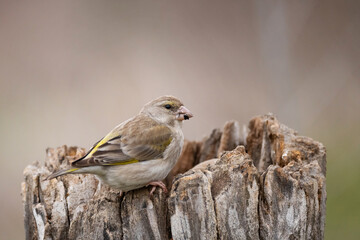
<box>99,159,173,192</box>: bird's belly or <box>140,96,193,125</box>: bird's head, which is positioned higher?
<box>140,96,193,125</box>: bird's head

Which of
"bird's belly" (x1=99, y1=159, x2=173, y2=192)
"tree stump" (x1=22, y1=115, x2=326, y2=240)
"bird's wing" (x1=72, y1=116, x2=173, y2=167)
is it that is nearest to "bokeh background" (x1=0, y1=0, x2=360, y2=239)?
"tree stump" (x1=22, y1=115, x2=326, y2=240)

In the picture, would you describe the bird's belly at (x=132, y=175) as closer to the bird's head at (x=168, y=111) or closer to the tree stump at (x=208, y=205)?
the tree stump at (x=208, y=205)

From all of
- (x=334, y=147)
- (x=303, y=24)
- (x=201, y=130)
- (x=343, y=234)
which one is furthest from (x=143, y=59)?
(x=343, y=234)

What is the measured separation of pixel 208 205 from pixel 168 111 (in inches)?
68.1

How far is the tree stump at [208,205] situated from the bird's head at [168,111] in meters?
1.03

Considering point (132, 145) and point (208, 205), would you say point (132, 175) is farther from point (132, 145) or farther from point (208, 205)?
point (208, 205)

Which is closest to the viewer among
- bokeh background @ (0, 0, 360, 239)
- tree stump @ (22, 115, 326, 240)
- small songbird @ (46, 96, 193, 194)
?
tree stump @ (22, 115, 326, 240)

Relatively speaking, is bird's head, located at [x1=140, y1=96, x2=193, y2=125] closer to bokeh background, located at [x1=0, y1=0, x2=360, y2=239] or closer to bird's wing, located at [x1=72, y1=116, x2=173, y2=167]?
bird's wing, located at [x1=72, y1=116, x2=173, y2=167]

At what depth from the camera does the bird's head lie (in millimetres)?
5547

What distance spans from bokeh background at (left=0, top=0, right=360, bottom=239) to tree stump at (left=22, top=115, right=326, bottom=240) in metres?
3.86

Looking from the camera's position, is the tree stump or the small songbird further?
the small songbird

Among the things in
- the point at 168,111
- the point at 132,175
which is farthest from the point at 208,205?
the point at 168,111

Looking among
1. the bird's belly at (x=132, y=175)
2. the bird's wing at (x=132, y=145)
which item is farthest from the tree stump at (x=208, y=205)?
the bird's wing at (x=132, y=145)

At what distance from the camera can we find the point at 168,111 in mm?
5582
